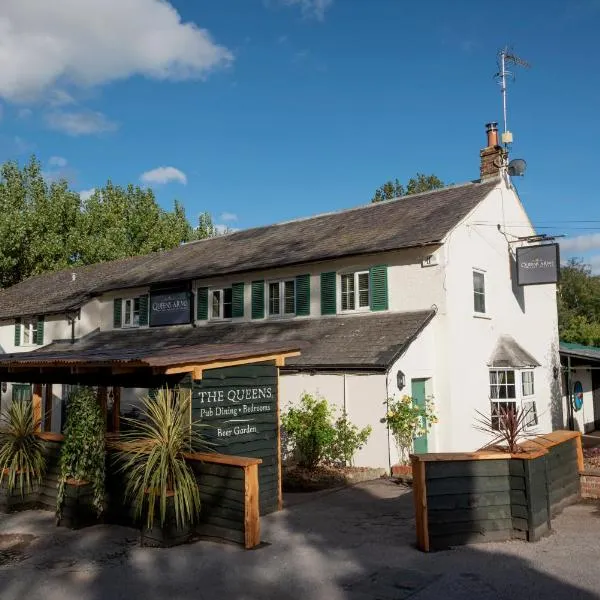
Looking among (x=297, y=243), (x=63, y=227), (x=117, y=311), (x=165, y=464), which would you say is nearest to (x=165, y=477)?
(x=165, y=464)

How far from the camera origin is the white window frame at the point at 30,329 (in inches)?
1011

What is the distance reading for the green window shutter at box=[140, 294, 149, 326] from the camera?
22266mm

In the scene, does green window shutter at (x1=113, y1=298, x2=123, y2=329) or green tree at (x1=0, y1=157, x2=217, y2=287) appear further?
green tree at (x1=0, y1=157, x2=217, y2=287)

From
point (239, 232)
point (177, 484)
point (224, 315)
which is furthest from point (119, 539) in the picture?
point (239, 232)

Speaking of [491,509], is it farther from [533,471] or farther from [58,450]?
[58,450]

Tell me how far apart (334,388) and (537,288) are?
9.44m

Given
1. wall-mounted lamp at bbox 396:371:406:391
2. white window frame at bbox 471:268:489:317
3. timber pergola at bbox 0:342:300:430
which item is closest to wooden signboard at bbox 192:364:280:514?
timber pergola at bbox 0:342:300:430

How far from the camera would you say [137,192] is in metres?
43.8

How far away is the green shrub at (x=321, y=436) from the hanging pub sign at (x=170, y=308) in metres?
8.17

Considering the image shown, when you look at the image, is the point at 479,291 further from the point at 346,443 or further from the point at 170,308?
the point at 170,308

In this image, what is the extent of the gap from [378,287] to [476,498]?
9.37 metres

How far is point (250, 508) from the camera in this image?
7430mm

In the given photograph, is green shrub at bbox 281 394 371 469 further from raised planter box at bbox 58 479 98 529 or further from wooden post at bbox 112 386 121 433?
raised planter box at bbox 58 479 98 529

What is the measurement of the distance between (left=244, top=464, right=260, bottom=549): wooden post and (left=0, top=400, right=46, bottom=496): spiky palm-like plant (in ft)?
14.7
